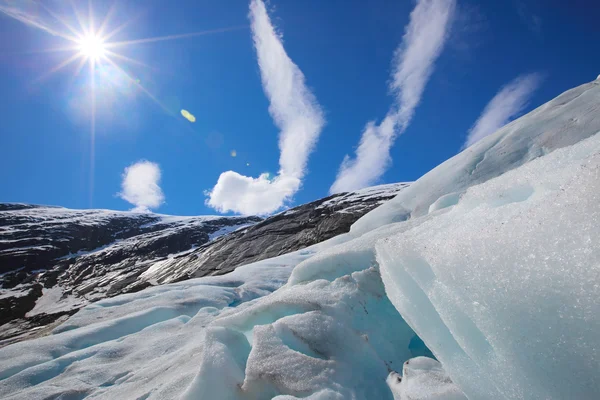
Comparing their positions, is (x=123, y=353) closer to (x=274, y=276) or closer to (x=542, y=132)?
(x=274, y=276)

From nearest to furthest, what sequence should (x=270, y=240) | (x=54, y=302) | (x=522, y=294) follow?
(x=522, y=294)
(x=270, y=240)
(x=54, y=302)

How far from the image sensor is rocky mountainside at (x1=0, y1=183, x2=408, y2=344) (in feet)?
89.6

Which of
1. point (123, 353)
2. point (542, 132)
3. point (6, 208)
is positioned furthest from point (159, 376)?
point (6, 208)

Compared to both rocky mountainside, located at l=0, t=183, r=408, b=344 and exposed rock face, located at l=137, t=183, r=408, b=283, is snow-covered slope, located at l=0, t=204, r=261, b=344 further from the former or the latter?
exposed rock face, located at l=137, t=183, r=408, b=283

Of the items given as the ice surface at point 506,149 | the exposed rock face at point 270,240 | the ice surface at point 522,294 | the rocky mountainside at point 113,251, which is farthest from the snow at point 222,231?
the ice surface at point 522,294

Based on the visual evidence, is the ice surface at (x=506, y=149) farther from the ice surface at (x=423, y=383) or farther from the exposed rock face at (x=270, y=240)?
the exposed rock face at (x=270, y=240)

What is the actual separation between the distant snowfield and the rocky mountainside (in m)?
12.1

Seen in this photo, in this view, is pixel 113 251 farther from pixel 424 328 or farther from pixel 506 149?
pixel 424 328

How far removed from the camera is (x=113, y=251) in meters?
52.8

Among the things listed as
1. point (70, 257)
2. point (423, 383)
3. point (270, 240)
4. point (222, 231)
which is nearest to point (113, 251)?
point (70, 257)

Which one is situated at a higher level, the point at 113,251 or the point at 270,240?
the point at 113,251

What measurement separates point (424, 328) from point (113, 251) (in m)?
63.0

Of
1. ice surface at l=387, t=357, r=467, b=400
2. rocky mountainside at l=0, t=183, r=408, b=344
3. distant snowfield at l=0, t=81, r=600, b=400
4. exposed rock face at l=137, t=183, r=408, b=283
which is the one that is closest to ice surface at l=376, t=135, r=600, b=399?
distant snowfield at l=0, t=81, r=600, b=400

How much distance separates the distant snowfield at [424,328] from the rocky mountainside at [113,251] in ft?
39.5
